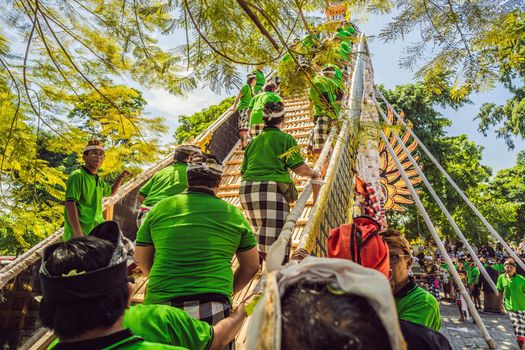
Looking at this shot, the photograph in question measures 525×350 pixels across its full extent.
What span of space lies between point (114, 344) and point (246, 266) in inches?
43.0

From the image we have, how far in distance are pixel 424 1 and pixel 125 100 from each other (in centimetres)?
278

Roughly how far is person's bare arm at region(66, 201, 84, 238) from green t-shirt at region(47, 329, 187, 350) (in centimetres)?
211

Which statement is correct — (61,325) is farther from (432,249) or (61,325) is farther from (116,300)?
(432,249)

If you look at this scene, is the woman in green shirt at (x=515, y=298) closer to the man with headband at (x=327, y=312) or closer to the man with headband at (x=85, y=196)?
the man with headband at (x=85, y=196)

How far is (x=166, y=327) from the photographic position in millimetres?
1385

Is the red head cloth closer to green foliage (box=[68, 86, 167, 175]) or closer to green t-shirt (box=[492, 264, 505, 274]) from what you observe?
green foliage (box=[68, 86, 167, 175])

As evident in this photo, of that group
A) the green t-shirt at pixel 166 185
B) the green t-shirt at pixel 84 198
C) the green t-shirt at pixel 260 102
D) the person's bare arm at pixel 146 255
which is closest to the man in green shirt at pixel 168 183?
the green t-shirt at pixel 166 185

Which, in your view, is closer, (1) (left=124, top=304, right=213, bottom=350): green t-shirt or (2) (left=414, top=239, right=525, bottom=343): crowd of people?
(1) (left=124, top=304, right=213, bottom=350): green t-shirt

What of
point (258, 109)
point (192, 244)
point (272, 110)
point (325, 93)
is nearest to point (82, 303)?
point (192, 244)

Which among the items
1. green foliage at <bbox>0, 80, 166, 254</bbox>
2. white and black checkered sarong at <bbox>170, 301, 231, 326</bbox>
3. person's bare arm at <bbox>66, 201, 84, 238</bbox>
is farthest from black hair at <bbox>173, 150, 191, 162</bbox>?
white and black checkered sarong at <bbox>170, 301, 231, 326</bbox>

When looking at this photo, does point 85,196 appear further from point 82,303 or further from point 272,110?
point 82,303

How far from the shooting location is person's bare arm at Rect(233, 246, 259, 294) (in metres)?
2.04

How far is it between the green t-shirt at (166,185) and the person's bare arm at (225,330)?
1.66m

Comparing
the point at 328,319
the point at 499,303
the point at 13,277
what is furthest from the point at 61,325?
the point at 499,303
